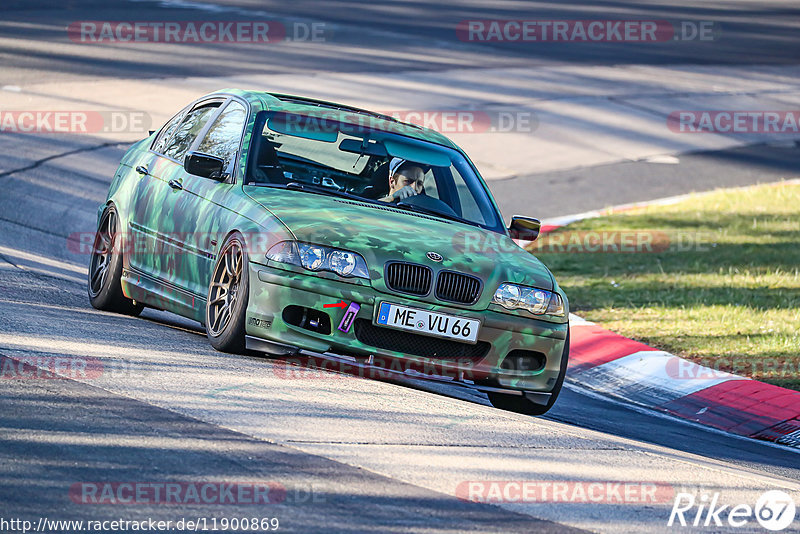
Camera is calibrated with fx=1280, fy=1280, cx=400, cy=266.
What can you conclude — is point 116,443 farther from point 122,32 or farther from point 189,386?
point 122,32

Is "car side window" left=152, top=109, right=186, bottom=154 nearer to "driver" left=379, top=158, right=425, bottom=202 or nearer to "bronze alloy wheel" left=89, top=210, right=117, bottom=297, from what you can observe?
"bronze alloy wheel" left=89, top=210, right=117, bottom=297

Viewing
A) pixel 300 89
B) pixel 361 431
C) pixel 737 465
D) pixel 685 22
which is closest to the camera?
pixel 361 431

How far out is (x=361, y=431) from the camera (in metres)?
5.89

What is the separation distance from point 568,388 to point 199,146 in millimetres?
3206

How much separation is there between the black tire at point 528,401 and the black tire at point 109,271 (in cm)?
275

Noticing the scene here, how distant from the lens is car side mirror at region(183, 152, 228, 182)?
305 inches

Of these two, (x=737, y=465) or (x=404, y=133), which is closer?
(x=737, y=465)

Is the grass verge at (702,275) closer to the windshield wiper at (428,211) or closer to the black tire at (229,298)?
the windshield wiper at (428,211)

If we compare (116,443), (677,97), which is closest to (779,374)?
(116,443)

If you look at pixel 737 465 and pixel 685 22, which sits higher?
pixel 685 22

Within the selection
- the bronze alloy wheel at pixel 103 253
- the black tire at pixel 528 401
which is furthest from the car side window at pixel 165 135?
the black tire at pixel 528 401

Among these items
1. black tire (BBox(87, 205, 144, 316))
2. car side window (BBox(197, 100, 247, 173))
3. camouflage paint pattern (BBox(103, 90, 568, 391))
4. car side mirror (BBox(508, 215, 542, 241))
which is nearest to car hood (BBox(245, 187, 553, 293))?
camouflage paint pattern (BBox(103, 90, 568, 391))

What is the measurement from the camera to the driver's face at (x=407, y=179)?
8242mm

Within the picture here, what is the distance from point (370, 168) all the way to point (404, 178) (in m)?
0.27
